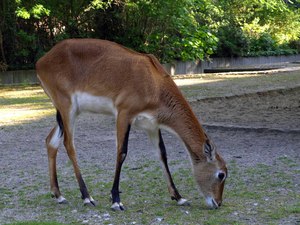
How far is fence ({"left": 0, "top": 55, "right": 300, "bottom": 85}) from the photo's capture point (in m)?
25.2

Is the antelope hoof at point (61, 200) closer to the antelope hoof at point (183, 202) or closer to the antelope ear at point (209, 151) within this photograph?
the antelope hoof at point (183, 202)

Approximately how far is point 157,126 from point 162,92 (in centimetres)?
35

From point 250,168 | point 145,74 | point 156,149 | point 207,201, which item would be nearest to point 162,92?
point 145,74

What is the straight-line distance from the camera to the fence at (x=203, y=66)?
25188 millimetres

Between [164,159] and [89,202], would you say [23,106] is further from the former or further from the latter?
[89,202]

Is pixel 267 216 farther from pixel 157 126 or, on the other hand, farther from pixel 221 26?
pixel 221 26

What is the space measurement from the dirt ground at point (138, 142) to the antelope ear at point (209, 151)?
5.14ft

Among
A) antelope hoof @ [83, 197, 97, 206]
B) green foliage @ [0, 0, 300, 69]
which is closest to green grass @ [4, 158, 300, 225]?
antelope hoof @ [83, 197, 97, 206]

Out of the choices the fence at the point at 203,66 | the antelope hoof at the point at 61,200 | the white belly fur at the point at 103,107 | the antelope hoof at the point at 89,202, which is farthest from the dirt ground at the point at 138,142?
the fence at the point at 203,66

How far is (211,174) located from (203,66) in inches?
1052

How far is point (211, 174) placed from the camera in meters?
6.32

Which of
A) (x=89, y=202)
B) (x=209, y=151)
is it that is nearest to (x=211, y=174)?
(x=209, y=151)

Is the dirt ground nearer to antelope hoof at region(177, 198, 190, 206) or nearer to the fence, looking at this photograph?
antelope hoof at region(177, 198, 190, 206)

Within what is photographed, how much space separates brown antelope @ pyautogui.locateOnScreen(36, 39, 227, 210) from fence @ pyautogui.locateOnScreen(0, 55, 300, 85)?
731 inches
